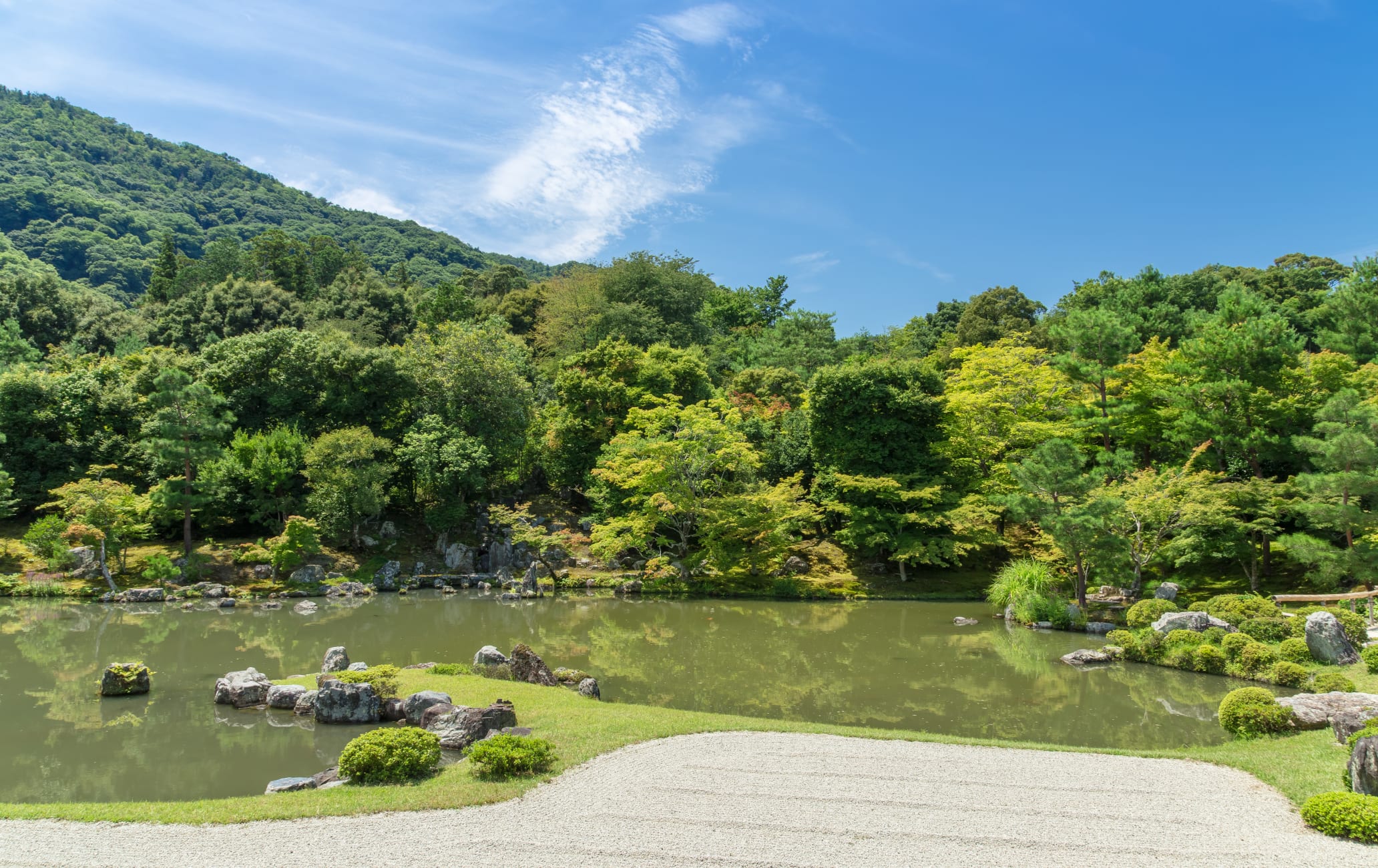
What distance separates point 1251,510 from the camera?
18.8m

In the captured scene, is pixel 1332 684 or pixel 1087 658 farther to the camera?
pixel 1087 658

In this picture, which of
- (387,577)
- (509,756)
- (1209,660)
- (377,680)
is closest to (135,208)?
(387,577)

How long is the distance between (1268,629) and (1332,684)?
369 centimetres

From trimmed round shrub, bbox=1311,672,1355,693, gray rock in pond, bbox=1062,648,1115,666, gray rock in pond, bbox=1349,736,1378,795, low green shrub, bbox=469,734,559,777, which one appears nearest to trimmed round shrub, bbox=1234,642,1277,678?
trimmed round shrub, bbox=1311,672,1355,693

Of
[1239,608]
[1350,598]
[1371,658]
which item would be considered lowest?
[1371,658]

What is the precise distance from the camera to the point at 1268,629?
14.5m

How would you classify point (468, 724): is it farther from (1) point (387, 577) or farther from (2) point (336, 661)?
(1) point (387, 577)

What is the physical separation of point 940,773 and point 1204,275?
4194 centimetres

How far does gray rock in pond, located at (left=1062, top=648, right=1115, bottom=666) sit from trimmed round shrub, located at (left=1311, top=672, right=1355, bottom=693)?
3676mm

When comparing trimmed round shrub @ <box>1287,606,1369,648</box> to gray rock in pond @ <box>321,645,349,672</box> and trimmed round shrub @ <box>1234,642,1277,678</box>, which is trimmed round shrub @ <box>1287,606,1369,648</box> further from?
gray rock in pond @ <box>321,645,349,672</box>

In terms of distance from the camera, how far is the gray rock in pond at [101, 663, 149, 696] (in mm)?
12375

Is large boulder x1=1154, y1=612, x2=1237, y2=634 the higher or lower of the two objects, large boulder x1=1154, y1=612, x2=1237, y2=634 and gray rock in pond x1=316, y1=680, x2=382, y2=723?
the higher

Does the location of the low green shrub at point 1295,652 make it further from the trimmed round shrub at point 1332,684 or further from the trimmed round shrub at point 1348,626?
the trimmed round shrub at point 1332,684

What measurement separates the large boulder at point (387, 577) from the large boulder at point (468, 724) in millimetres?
16546
